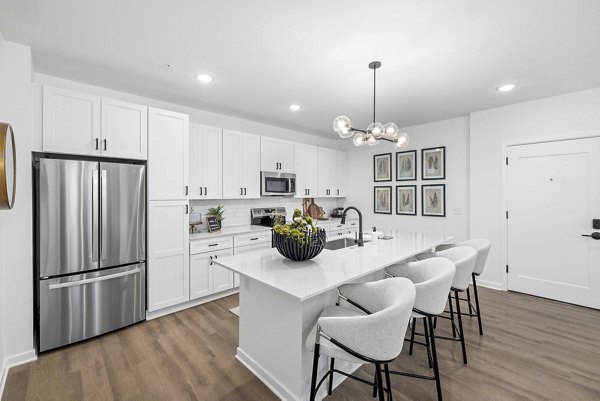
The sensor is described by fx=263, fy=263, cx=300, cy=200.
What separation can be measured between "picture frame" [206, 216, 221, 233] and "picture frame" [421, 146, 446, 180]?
3.51m

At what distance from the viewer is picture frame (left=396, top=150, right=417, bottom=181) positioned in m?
4.71

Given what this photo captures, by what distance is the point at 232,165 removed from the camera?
392 centimetres

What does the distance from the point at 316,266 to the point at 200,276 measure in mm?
2008

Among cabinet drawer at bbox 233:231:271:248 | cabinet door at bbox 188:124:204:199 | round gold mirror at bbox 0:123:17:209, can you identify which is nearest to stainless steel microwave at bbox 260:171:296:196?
cabinet drawer at bbox 233:231:271:248

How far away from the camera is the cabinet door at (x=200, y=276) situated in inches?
127

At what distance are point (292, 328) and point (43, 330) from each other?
2.23 meters

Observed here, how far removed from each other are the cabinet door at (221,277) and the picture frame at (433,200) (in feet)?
11.0

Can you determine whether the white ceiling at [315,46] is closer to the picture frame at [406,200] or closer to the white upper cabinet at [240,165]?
the white upper cabinet at [240,165]

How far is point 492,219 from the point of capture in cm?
Answer: 386

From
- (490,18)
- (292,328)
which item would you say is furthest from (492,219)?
→ (292,328)

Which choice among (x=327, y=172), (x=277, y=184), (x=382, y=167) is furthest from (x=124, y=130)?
(x=382, y=167)

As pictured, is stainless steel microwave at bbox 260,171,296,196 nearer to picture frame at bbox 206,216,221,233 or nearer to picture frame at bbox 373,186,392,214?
picture frame at bbox 206,216,221,233

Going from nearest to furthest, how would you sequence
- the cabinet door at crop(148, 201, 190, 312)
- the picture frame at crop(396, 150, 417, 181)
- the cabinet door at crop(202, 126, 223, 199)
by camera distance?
the cabinet door at crop(148, 201, 190, 312) → the cabinet door at crop(202, 126, 223, 199) → the picture frame at crop(396, 150, 417, 181)

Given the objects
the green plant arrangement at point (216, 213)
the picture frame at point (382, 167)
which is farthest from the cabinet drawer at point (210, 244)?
the picture frame at point (382, 167)
